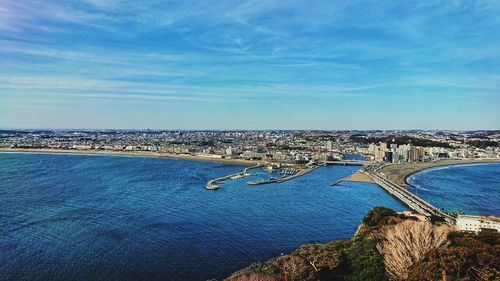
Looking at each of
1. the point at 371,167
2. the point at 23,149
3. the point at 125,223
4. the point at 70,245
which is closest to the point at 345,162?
the point at 371,167

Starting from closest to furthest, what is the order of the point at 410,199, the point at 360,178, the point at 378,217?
the point at 378,217 < the point at 410,199 < the point at 360,178

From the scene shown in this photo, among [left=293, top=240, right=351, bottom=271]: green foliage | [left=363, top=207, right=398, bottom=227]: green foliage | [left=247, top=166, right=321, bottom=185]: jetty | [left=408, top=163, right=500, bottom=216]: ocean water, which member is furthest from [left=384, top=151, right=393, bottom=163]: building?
[left=293, top=240, right=351, bottom=271]: green foliage

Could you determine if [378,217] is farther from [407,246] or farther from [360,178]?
[360,178]

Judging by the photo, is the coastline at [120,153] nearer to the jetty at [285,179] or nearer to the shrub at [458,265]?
the jetty at [285,179]

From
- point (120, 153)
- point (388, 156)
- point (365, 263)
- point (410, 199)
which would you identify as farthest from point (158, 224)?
point (120, 153)

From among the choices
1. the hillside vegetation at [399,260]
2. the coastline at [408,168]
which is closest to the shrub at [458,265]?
the hillside vegetation at [399,260]

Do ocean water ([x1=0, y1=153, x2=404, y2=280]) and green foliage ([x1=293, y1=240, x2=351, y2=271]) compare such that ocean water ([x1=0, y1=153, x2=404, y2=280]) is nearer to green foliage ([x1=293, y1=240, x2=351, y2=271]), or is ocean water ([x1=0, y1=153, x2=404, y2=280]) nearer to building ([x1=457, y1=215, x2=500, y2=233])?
green foliage ([x1=293, y1=240, x2=351, y2=271])

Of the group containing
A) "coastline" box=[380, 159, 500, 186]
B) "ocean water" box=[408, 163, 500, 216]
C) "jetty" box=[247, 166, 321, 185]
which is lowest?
"ocean water" box=[408, 163, 500, 216]
